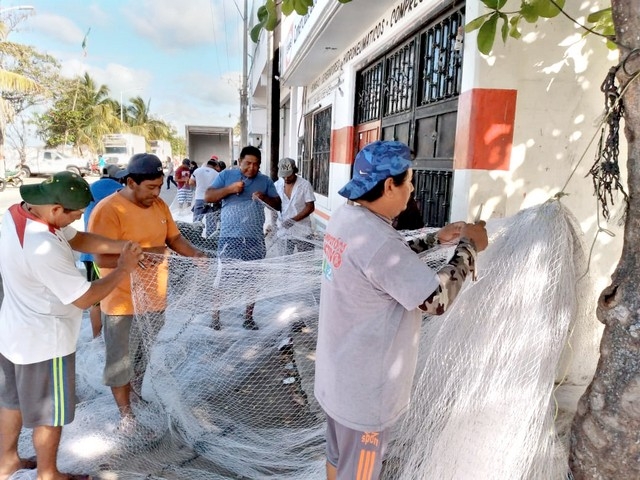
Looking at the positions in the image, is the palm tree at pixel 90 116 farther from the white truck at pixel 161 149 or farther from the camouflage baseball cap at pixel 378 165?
the camouflage baseball cap at pixel 378 165

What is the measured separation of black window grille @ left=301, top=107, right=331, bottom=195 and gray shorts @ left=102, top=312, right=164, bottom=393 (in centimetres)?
610

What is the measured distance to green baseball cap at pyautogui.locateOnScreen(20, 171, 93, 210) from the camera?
83.1 inches

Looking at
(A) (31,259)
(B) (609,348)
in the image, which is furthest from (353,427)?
(A) (31,259)

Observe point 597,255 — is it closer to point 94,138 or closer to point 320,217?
point 320,217

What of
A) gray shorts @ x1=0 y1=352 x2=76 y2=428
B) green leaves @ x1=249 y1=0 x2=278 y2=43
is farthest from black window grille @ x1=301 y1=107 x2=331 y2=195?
gray shorts @ x1=0 y1=352 x2=76 y2=428

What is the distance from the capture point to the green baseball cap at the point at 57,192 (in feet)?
6.93

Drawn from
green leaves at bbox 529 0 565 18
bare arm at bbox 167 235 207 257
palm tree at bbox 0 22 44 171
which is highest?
palm tree at bbox 0 22 44 171

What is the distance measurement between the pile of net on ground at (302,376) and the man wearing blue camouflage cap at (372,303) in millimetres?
290

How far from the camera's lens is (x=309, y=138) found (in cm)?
1097

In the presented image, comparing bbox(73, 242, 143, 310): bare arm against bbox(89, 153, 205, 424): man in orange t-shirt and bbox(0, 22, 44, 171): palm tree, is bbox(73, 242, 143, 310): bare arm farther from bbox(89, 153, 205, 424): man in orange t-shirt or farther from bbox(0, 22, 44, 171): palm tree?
bbox(0, 22, 44, 171): palm tree

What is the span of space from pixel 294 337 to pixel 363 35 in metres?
4.56

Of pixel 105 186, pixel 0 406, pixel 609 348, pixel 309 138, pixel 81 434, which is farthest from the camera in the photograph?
pixel 309 138

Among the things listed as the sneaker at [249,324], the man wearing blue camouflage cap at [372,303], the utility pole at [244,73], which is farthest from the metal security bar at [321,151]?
the utility pole at [244,73]

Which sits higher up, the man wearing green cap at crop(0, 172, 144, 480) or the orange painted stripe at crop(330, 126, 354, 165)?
the orange painted stripe at crop(330, 126, 354, 165)
